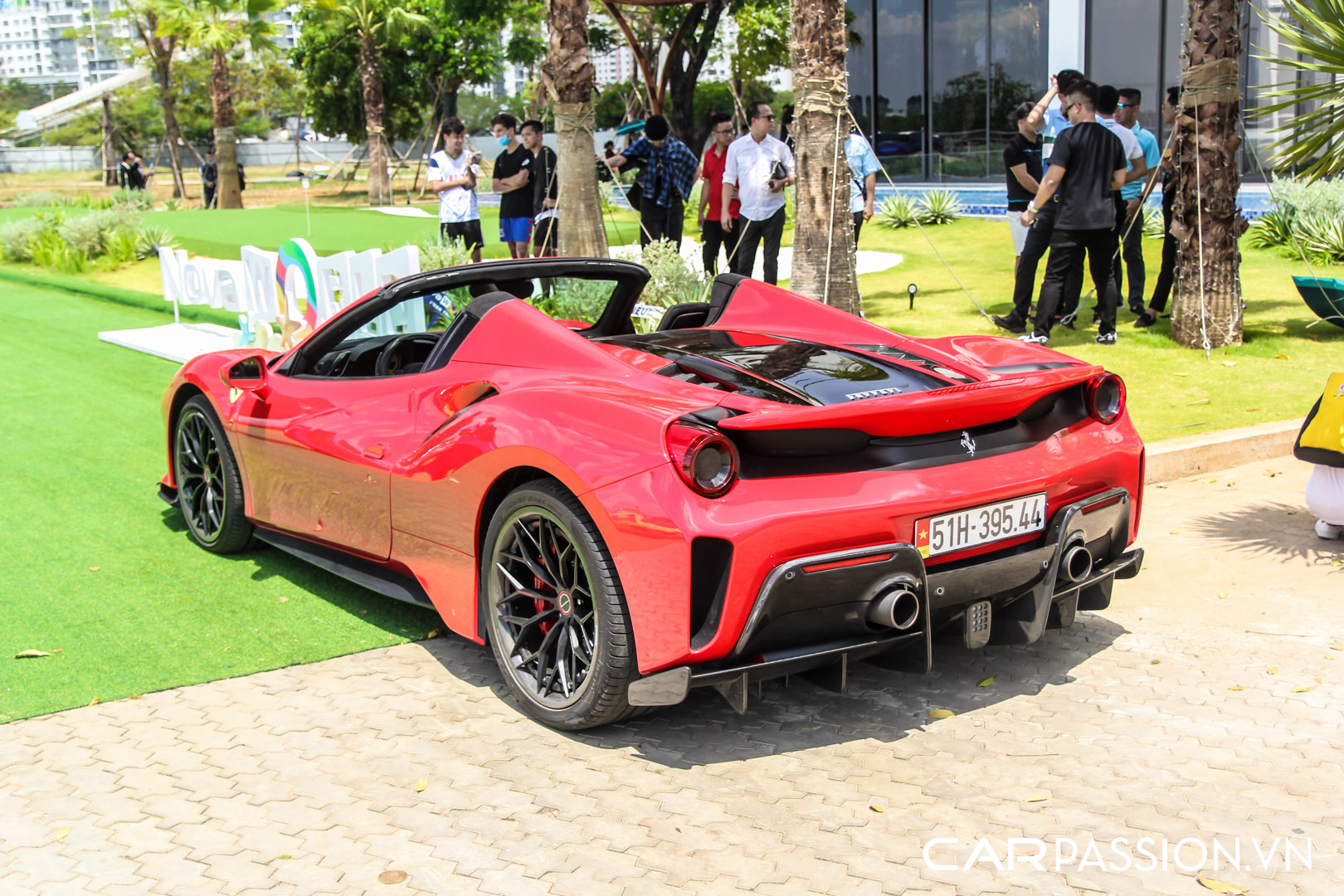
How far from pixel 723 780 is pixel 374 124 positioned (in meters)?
36.4

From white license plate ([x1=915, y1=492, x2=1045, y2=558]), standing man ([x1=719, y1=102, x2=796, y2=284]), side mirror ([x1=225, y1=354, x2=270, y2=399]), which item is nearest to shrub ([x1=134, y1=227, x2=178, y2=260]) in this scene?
standing man ([x1=719, y1=102, x2=796, y2=284])

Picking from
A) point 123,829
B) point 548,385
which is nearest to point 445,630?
point 548,385

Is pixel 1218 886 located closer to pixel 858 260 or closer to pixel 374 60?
pixel 858 260

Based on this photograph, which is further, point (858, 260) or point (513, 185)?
point (858, 260)

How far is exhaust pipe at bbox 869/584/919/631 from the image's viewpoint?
130 inches

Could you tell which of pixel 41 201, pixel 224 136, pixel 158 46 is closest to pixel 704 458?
pixel 224 136

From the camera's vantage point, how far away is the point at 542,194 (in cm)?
1241

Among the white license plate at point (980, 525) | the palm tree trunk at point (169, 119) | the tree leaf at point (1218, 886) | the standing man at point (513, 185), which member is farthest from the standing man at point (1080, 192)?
the palm tree trunk at point (169, 119)

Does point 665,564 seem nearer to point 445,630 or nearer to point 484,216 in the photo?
point 445,630

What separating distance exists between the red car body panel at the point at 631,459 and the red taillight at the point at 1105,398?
0.10 feet

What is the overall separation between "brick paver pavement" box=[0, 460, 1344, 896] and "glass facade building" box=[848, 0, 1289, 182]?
19.1 m

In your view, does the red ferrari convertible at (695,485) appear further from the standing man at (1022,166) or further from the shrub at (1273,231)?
the shrub at (1273,231)

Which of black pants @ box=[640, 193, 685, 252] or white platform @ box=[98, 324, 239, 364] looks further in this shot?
black pants @ box=[640, 193, 685, 252]

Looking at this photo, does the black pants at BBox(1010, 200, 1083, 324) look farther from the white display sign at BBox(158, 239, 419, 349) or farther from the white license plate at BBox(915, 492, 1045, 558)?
the white license plate at BBox(915, 492, 1045, 558)
